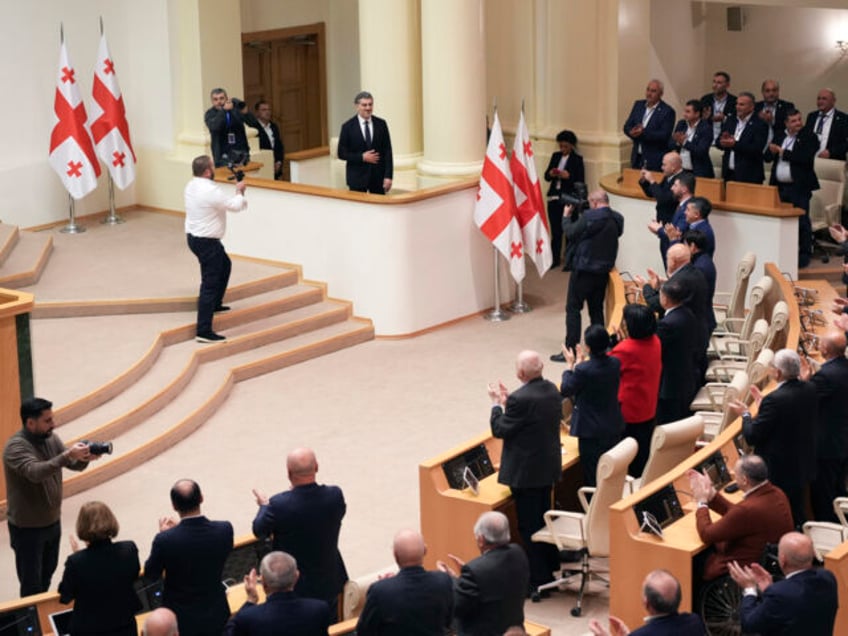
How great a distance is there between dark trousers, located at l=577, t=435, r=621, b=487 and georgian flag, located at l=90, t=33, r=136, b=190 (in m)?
8.38

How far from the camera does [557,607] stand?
856cm

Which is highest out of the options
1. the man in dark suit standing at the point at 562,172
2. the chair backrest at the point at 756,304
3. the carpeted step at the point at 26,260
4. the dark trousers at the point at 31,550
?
the man in dark suit standing at the point at 562,172

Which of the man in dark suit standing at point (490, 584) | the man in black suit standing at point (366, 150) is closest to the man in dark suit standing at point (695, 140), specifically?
the man in black suit standing at point (366, 150)

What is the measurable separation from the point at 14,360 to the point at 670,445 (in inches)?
166

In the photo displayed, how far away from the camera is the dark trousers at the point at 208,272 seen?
1266cm

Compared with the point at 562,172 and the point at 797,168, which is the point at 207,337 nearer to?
the point at 562,172

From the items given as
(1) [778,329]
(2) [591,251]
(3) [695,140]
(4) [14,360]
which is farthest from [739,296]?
(4) [14,360]

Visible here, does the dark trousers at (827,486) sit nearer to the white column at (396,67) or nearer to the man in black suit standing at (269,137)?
the white column at (396,67)

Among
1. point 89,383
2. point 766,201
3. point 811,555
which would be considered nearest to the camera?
point 811,555

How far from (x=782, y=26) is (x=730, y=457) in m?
11.0

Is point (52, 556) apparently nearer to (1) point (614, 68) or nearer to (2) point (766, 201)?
(2) point (766, 201)

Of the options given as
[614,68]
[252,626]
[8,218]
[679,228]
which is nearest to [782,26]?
[614,68]

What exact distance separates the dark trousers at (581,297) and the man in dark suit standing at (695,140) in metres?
2.12

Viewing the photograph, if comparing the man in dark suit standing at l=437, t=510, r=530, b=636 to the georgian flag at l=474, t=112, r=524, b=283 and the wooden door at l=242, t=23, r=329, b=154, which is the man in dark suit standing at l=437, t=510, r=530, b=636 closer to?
the georgian flag at l=474, t=112, r=524, b=283
